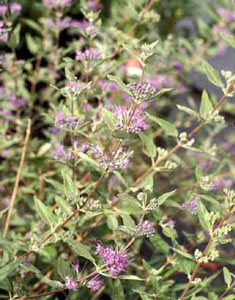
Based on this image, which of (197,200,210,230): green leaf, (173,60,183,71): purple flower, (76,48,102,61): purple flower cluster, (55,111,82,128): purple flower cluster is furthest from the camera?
(173,60,183,71): purple flower

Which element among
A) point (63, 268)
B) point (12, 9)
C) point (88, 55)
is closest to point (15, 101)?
point (12, 9)

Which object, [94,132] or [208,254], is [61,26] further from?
[208,254]

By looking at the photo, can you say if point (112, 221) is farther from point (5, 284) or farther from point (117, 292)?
point (5, 284)

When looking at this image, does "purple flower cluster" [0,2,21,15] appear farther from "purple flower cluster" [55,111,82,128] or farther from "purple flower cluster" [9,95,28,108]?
"purple flower cluster" [55,111,82,128]

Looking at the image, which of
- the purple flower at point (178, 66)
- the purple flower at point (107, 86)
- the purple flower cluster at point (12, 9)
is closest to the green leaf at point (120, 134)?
the purple flower at point (107, 86)

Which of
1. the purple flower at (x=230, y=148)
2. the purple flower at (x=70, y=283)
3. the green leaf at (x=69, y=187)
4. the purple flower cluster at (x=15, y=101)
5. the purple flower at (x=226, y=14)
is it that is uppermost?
the green leaf at (x=69, y=187)

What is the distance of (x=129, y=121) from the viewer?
0.87m

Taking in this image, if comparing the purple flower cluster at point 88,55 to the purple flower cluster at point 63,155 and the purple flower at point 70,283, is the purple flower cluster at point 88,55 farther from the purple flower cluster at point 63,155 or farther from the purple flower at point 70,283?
the purple flower at point 70,283

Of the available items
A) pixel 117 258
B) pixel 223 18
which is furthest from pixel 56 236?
pixel 223 18

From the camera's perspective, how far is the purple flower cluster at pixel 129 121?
2.86ft

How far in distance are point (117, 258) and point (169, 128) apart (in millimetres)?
332

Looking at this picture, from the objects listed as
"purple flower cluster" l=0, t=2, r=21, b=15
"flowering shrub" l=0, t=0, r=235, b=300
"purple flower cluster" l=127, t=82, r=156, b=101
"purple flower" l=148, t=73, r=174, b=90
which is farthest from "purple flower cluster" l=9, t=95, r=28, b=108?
"purple flower cluster" l=127, t=82, r=156, b=101

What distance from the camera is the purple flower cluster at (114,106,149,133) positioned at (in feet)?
2.86

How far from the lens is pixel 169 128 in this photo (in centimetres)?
110
